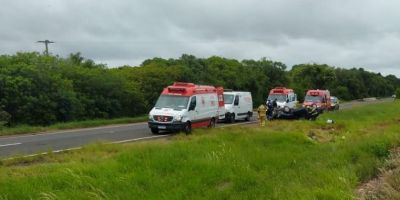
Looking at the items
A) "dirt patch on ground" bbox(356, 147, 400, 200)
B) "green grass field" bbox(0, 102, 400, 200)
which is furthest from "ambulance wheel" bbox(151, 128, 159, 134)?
"dirt patch on ground" bbox(356, 147, 400, 200)

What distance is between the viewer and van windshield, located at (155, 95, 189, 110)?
27.3 meters

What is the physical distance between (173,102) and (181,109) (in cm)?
76

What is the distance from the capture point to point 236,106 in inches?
1506

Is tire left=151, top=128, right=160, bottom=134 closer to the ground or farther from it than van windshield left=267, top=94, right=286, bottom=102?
closer to the ground

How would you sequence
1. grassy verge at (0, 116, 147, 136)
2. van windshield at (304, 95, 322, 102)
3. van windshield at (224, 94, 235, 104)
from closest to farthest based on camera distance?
grassy verge at (0, 116, 147, 136) → van windshield at (224, 94, 235, 104) → van windshield at (304, 95, 322, 102)

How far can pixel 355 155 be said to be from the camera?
53.1 feet

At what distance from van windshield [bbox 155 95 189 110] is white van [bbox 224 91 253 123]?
944 centimetres

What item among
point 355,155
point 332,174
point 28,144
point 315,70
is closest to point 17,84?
point 28,144

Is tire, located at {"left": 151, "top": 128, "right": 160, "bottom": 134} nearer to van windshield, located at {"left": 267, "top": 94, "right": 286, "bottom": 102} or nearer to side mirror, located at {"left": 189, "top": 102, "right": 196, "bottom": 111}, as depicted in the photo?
side mirror, located at {"left": 189, "top": 102, "right": 196, "bottom": 111}

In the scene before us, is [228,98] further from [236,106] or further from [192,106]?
[192,106]

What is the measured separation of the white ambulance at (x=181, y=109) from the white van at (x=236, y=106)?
692 cm

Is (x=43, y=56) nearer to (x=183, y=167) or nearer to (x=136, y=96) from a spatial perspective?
(x=136, y=96)

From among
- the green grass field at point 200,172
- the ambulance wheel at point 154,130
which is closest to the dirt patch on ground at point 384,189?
the green grass field at point 200,172

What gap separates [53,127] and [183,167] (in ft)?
73.6
